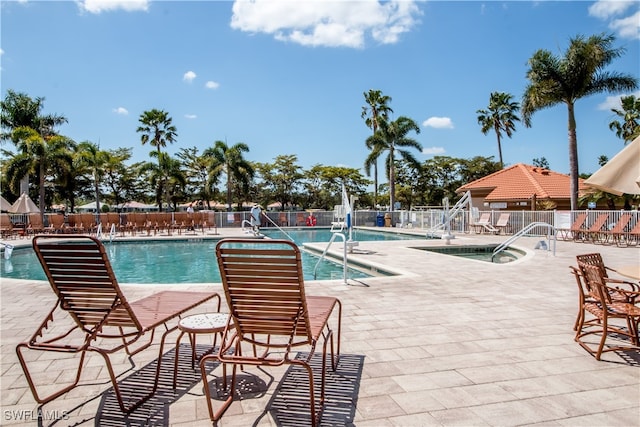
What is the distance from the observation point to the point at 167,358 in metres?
3.12

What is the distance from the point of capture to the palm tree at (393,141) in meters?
26.9

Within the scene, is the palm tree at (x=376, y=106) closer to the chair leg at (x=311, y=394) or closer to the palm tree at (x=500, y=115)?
the palm tree at (x=500, y=115)

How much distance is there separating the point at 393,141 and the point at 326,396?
1019 inches

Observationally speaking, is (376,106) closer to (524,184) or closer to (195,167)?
(524,184)

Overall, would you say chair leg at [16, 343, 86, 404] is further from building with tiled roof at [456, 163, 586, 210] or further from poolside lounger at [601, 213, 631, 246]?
building with tiled roof at [456, 163, 586, 210]

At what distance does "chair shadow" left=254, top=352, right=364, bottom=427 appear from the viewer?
2205 millimetres

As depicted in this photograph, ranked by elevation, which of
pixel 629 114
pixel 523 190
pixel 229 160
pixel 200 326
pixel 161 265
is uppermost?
pixel 629 114

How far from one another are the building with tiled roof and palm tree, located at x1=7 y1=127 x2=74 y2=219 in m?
27.0

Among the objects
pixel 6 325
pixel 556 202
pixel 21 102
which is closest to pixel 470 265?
pixel 6 325

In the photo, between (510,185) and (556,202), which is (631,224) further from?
(510,185)

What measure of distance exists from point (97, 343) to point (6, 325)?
4.84 ft

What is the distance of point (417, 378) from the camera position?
272cm

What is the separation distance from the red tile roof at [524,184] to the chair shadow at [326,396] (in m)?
23.3

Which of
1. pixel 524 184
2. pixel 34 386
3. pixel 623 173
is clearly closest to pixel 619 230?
pixel 524 184
